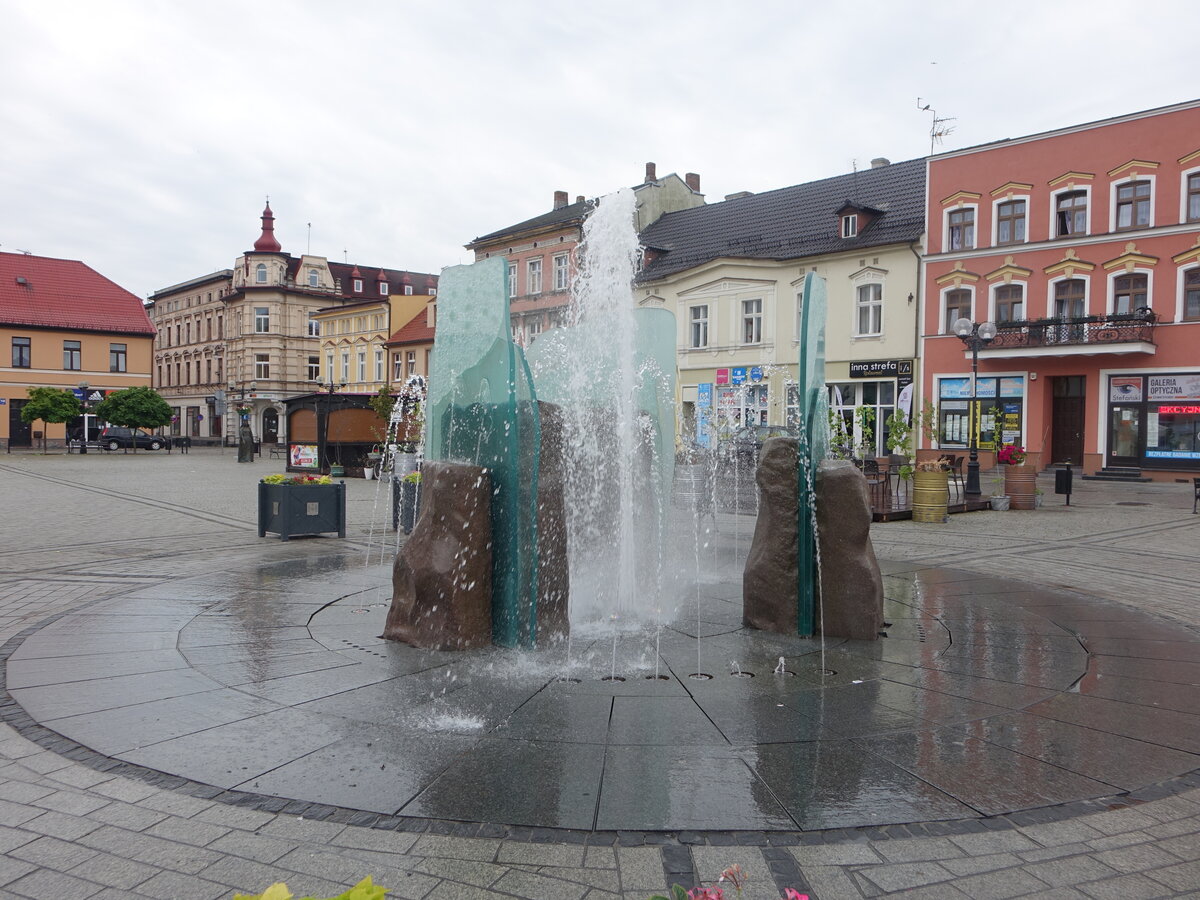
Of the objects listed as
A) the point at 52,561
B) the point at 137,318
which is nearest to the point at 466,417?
the point at 52,561

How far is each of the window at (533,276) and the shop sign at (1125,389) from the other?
93.1 feet

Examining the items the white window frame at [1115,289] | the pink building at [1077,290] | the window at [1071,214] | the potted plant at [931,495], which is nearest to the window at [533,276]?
the pink building at [1077,290]

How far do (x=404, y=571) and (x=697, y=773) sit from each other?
2858 mm

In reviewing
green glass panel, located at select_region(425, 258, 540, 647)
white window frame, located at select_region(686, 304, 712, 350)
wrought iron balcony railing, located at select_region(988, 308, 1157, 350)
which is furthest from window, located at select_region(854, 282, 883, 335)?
green glass panel, located at select_region(425, 258, 540, 647)

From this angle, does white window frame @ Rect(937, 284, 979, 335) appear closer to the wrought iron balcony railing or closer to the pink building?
the pink building

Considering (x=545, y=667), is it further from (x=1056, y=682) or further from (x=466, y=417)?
(x=1056, y=682)

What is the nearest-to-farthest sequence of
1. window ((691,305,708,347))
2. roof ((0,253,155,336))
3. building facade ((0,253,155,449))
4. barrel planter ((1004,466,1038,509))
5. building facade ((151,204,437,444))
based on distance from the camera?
barrel planter ((1004,466,1038,509)) → window ((691,305,708,347)) → building facade ((0,253,155,449)) → roof ((0,253,155,336)) → building facade ((151,204,437,444))

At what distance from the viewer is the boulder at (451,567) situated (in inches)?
225

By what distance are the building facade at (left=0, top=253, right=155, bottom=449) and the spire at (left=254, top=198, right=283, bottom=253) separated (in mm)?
11212

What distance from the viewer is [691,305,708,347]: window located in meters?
38.2

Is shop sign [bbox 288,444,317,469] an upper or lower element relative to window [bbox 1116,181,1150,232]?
lower

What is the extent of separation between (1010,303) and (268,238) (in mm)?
57997

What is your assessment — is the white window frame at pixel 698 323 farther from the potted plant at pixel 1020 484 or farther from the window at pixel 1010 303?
the potted plant at pixel 1020 484

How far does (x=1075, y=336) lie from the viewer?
90.9 feet
